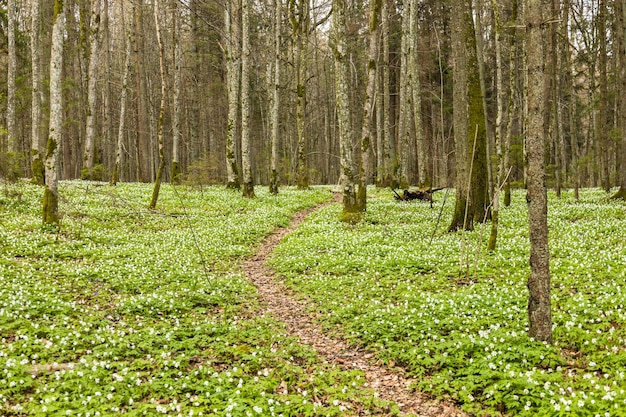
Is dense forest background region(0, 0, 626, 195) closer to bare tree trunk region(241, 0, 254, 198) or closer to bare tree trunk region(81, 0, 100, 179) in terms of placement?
bare tree trunk region(81, 0, 100, 179)

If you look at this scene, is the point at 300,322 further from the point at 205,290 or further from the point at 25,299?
the point at 25,299

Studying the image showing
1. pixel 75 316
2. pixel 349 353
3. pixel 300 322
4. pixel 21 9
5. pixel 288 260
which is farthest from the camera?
pixel 21 9

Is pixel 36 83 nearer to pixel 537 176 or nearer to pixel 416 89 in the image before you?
pixel 416 89

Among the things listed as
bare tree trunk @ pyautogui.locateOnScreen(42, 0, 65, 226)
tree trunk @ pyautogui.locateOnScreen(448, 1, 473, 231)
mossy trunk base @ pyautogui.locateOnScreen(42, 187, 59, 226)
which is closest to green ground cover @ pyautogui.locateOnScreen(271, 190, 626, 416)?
tree trunk @ pyautogui.locateOnScreen(448, 1, 473, 231)

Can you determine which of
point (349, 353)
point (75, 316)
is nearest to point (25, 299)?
point (75, 316)

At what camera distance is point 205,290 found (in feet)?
35.7

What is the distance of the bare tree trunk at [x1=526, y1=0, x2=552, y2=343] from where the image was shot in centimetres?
667

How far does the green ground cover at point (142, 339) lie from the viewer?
598cm

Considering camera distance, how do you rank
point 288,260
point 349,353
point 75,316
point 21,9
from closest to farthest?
point 349,353 < point 75,316 < point 288,260 < point 21,9

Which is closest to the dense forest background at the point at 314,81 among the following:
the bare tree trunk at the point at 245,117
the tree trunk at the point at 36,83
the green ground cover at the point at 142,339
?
the tree trunk at the point at 36,83

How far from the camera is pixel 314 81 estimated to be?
6544cm

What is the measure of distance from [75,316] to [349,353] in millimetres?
5761

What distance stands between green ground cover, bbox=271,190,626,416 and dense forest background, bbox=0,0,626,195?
435 cm

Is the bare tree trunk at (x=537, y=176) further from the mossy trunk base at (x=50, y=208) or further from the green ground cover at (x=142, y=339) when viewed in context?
the mossy trunk base at (x=50, y=208)
